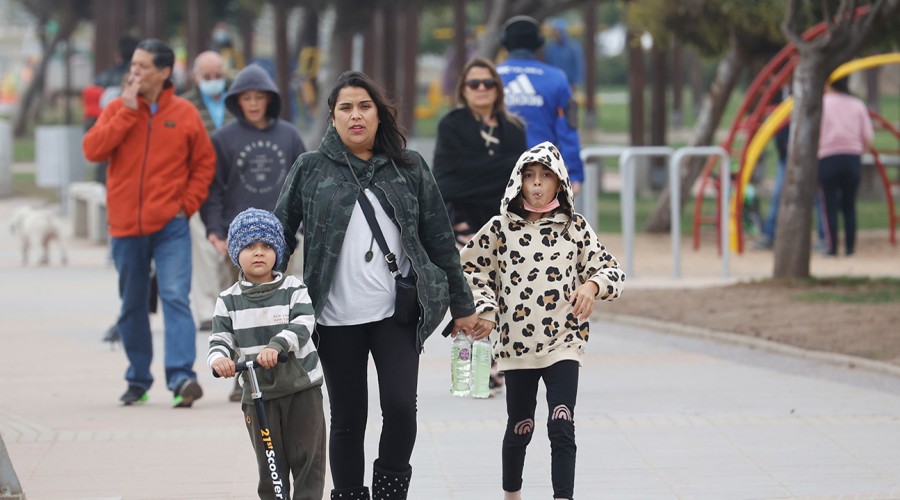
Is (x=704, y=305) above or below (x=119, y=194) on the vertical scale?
below

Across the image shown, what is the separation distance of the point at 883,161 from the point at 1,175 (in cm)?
1454

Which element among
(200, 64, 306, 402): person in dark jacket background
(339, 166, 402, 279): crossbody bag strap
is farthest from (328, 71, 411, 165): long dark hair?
(200, 64, 306, 402): person in dark jacket background

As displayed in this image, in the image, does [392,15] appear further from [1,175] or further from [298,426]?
[298,426]

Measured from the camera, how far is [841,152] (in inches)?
639

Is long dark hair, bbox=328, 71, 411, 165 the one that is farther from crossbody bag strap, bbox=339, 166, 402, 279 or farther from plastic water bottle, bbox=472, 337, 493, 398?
plastic water bottle, bbox=472, 337, 493, 398

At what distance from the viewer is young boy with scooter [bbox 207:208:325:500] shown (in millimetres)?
5586

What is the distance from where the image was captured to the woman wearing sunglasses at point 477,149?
8547 mm

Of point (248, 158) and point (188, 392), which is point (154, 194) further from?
point (188, 392)

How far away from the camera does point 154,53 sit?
863cm

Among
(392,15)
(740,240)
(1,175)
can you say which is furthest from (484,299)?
(392,15)

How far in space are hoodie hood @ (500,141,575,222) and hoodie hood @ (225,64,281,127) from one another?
2.78 meters

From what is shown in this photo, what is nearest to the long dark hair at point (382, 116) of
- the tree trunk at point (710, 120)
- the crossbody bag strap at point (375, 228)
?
the crossbody bag strap at point (375, 228)

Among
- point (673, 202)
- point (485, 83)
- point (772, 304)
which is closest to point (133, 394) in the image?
point (485, 83)

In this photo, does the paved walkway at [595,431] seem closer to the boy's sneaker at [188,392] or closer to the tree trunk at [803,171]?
the boy's sneaker at [188,392]
